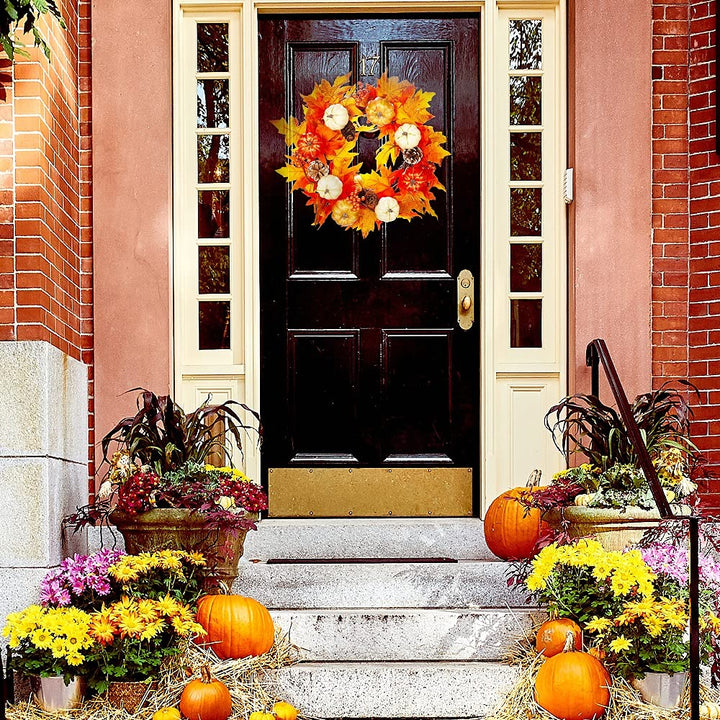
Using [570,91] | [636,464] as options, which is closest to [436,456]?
[636,464]

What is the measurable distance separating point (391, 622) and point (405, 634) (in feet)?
0.22

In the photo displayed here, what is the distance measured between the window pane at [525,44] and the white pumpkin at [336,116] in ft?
2.71

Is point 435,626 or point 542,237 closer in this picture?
point 435,626

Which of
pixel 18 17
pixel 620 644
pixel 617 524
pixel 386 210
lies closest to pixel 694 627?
pixel 620 644

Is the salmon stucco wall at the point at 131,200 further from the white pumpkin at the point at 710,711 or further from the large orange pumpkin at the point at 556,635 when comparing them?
the white pumpkin at the point at 710,711

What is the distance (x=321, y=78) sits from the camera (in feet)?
19.1

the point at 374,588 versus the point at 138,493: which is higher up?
the point at 138,493

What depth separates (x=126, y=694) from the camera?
13.2 feet

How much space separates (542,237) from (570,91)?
687 mm

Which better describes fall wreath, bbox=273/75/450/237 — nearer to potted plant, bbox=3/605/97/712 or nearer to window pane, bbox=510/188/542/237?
window pane, bbox=510/188/542/237

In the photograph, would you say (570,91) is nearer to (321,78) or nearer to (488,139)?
(488,139)

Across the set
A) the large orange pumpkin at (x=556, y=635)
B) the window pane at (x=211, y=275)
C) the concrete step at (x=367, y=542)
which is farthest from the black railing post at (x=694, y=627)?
the window pane at (x=211, y=275)

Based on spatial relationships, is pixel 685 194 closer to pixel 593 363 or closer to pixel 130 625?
pixel 593 363

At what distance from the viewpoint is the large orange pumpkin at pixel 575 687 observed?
12.9ft
